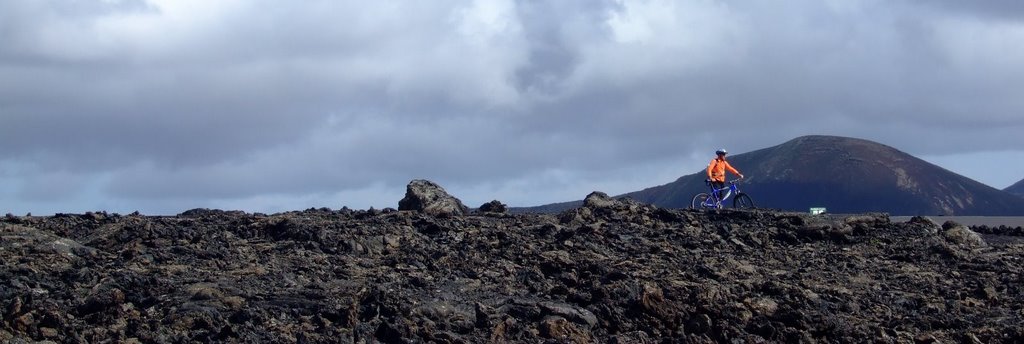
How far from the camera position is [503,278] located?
25.9 metres

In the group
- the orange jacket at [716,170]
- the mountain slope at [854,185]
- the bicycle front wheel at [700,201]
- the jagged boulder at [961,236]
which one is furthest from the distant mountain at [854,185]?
the jagged boulder at [961,236]

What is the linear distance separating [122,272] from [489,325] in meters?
6.70

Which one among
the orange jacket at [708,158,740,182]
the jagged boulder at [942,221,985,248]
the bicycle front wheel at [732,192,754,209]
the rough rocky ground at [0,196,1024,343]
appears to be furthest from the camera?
the bicycle front wheel at [732,192,754,209]

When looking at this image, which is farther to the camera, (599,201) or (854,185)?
(854,185)

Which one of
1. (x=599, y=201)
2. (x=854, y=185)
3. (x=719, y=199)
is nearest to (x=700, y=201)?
(x=719, y=199)

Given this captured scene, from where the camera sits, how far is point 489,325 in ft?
73.6

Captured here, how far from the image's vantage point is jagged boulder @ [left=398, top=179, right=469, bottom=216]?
33.9 metres

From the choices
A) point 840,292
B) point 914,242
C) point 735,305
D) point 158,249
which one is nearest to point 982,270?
point 914,242

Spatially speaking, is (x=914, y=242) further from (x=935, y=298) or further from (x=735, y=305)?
(x=735, y=305)

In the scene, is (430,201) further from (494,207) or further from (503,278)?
(503,278)

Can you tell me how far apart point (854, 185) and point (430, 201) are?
49.6 m

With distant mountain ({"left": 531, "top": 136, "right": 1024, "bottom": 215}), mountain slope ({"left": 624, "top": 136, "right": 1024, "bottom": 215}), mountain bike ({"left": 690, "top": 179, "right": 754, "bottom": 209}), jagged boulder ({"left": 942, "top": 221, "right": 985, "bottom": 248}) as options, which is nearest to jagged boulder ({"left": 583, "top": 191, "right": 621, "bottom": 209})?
mountain bike ({"left": 690, "top": 179, "right": 754, "bottom": 209})

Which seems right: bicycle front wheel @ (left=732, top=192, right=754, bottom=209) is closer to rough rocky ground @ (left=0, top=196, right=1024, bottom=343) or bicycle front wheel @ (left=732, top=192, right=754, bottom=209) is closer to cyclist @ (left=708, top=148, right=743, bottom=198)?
cyclist @ (left=708, top=148, right=743, bottom=198)

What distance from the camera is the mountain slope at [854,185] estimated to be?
7638 centimetres
